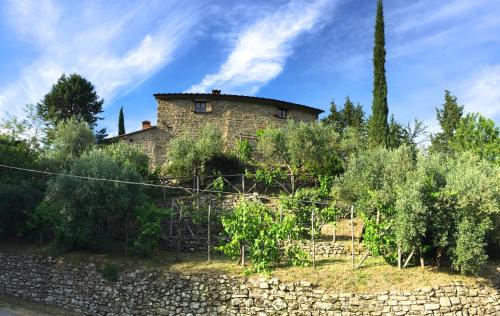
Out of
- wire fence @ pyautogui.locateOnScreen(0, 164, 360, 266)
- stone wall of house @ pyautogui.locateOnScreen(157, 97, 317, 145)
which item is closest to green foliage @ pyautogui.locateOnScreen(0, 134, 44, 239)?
wire fence @ pyautogui.locateOnScreen(0, 164, 360, 266)

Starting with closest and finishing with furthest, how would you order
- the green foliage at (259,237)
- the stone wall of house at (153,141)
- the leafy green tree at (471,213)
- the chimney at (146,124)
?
the leafy green tree at (471,213) < the green foliage at (259,237) < the stone wall of house at (153,141) < the chimney at (146,124)

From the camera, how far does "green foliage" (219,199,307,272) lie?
15359 millimetres

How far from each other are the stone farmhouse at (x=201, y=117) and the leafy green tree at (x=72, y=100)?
985cm

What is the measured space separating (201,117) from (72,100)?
15646mm

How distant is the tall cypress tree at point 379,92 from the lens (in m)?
25.3

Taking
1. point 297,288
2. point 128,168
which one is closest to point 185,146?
point 128,168

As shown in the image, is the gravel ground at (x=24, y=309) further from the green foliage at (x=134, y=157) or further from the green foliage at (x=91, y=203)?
the green foliage at (x=134, y=157)

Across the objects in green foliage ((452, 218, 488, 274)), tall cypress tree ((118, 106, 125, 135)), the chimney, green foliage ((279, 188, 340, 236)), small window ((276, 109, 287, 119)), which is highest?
tall cypress tree ((118, 106, 125, 135))

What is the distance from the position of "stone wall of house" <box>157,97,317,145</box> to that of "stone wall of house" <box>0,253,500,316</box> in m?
15.1

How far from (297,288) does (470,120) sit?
1924cm

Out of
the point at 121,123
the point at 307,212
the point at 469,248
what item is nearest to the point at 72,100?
the point at 121,123

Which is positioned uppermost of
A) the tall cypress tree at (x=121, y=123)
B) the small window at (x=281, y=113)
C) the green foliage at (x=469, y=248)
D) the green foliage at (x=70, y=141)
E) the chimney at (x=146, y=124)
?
the tall cypress tree at (x=121, y=123)

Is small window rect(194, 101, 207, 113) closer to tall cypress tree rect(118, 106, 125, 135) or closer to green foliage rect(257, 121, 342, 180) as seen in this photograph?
green foliage rect(257, 121, 342, 180)


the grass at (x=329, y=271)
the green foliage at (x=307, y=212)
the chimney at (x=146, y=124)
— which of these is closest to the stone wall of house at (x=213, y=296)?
the grass at (x=329, y=271)
